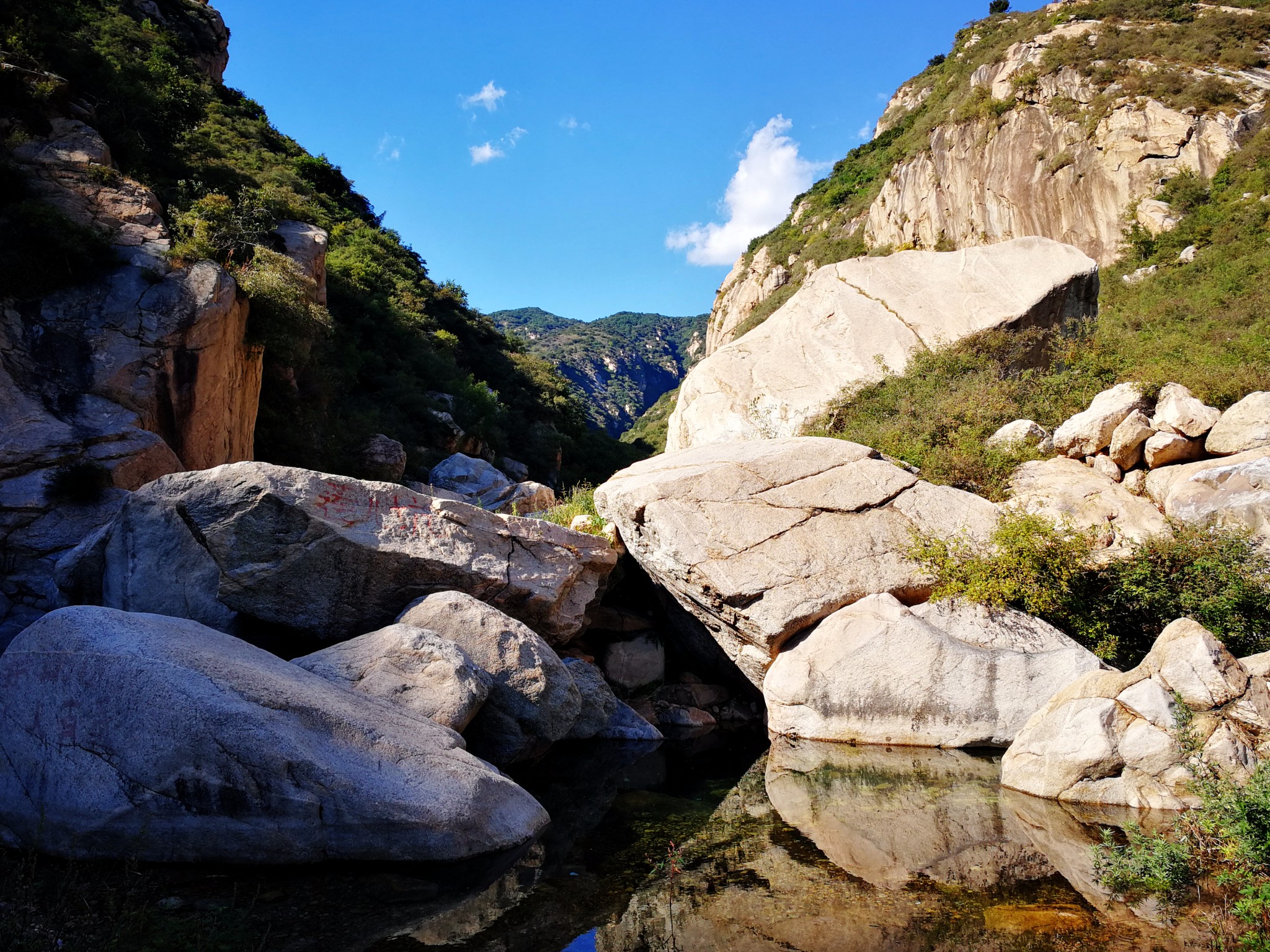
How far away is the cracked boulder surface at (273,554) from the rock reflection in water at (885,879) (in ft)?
15.6

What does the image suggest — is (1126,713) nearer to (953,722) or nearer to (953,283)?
(953,722)

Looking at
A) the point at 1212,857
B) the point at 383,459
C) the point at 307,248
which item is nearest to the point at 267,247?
the point at 307,248

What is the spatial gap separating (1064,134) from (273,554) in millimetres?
45251

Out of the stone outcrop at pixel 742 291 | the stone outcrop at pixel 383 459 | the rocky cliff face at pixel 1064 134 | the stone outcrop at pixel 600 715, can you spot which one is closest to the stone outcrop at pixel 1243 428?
the stone outcrop at pixel 600 715

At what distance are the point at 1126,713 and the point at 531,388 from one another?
4376cm

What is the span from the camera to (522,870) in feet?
18.1

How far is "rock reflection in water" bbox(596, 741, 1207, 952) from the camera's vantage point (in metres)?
4.31

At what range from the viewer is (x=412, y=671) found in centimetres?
742

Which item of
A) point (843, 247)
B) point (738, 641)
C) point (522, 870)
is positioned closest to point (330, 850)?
point (522, 870)

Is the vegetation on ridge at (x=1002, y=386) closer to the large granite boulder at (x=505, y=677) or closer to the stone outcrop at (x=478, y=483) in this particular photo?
the large granite boulder at (x=505, y=677)

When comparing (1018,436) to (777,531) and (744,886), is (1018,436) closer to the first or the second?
(777,531)

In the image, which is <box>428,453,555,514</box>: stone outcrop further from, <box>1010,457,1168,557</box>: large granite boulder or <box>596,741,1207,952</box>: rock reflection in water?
<box>596,741,1207,952</box>: rock reflection in water

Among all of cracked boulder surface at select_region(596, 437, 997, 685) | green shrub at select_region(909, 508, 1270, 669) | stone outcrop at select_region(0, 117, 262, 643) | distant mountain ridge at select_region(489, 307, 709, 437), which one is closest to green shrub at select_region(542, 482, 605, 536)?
cracked boulder surface at select_region(596, 437, 997, 685)

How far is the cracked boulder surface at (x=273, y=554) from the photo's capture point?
8547 millimetres
